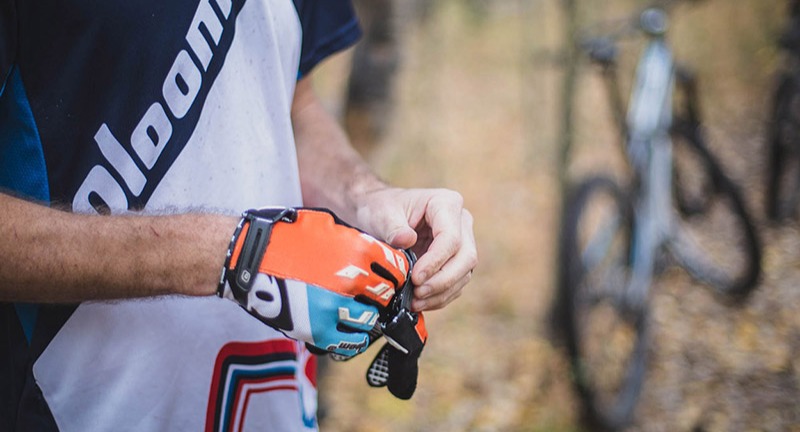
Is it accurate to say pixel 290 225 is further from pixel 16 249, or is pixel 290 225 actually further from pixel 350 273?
pixel 16 249

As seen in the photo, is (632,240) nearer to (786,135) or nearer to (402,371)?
(786,135)

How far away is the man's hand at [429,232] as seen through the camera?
1.29m

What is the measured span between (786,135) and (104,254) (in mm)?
4968

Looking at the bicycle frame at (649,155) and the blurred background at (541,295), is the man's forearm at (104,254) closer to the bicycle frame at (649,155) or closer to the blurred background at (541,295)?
the blurred background at (541,295)

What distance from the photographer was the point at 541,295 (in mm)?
4914

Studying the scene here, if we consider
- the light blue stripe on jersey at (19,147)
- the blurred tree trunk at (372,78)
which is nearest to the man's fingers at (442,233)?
the light blue stripe on jersey at (19,147)

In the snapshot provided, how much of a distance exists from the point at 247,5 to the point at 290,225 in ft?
1.65

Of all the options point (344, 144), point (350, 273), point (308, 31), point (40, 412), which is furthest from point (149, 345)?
point (308, 31)

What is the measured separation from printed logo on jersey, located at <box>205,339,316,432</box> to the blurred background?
2230mm

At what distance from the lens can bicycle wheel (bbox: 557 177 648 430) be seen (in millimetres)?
3240

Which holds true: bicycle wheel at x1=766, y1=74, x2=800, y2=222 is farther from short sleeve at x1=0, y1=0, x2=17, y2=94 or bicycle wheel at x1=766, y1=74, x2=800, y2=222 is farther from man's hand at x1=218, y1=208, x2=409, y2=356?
short sleeve at x1=0, y1=0, x2=17, y2=94

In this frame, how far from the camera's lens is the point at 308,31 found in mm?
1594

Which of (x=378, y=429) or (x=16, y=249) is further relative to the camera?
(x=378, y=429)

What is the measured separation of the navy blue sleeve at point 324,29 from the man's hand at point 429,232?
1.24 feet
